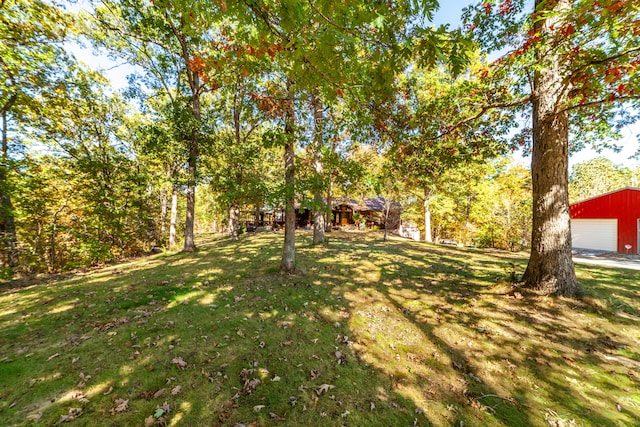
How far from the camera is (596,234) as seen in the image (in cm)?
1955

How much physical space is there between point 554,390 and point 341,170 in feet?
18.4

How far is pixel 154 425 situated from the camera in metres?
2.75

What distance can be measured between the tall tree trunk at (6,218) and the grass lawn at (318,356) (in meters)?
4.62

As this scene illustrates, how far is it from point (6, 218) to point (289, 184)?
13017 millimetres

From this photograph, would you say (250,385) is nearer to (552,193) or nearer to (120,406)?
(120,406)

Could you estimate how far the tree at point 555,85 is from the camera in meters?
4.09

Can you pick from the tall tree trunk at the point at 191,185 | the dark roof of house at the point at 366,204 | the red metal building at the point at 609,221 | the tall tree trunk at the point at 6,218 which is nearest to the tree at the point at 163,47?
the tall tree trunk at the point at 191,185

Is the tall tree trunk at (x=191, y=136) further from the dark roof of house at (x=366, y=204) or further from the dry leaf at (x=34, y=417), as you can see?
the dark roof of house at (x=366, y=204)

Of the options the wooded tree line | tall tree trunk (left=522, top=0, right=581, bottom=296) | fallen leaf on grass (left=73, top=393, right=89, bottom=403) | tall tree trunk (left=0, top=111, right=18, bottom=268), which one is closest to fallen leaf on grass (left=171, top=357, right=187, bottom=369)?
fallen leaf on grass (left=73, top=393, right=89, bottom=403)

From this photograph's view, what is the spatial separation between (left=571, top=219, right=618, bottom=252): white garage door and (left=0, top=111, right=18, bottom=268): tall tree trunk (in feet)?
123

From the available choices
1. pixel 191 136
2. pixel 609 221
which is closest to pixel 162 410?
pixel 191 136

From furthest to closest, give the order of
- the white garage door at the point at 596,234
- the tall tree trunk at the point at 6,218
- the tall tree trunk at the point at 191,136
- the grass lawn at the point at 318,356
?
the white garage door at the point at 596,234 < the tall tree trunk at the point at 191,136 < the tall tree trunk at the point at 6,218 < the grass lawn at the point at 318,356

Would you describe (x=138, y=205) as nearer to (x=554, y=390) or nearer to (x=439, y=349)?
(x=439, y=349)

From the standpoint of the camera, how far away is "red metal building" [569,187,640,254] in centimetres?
1730
